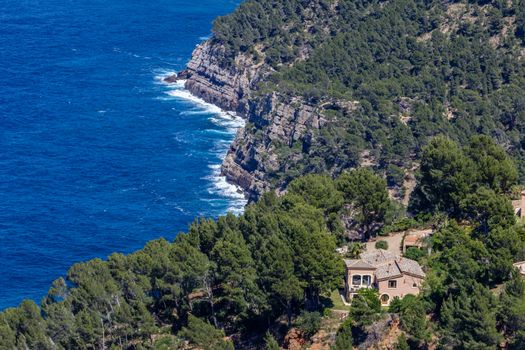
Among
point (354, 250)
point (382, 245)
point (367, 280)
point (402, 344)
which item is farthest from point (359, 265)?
point (402, 344)

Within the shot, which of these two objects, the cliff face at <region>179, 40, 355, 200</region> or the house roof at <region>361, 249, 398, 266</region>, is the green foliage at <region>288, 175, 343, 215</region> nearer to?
the house roof at <region>361, 249, 398, 266</region>

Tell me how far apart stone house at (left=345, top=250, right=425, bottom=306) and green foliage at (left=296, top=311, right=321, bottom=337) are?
520 cm

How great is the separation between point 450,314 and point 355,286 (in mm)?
12706

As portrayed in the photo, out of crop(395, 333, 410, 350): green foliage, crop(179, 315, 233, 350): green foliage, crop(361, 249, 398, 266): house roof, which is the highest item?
crop(361, 249, 398, 266): house roof

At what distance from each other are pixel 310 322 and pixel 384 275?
8.01 metres

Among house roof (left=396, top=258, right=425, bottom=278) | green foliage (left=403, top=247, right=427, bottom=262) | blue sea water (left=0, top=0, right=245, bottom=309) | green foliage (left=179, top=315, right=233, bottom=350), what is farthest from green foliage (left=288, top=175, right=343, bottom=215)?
blue sea water (left=0, top=0, right=245, bottom=309)

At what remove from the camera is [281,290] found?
314 feet

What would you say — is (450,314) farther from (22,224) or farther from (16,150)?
(16,150)

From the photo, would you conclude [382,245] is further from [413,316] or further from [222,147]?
[222,147]

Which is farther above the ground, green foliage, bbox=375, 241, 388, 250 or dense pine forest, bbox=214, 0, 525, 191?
dense pine forest, bbox=214, 0, 525, 191

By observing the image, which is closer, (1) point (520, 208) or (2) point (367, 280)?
(2) point (367, 280)

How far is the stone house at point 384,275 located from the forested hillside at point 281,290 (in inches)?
59.0

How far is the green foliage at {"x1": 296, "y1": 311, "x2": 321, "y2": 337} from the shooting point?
95.5m

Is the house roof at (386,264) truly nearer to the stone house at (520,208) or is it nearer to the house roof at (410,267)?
the house roof at (410,267)
